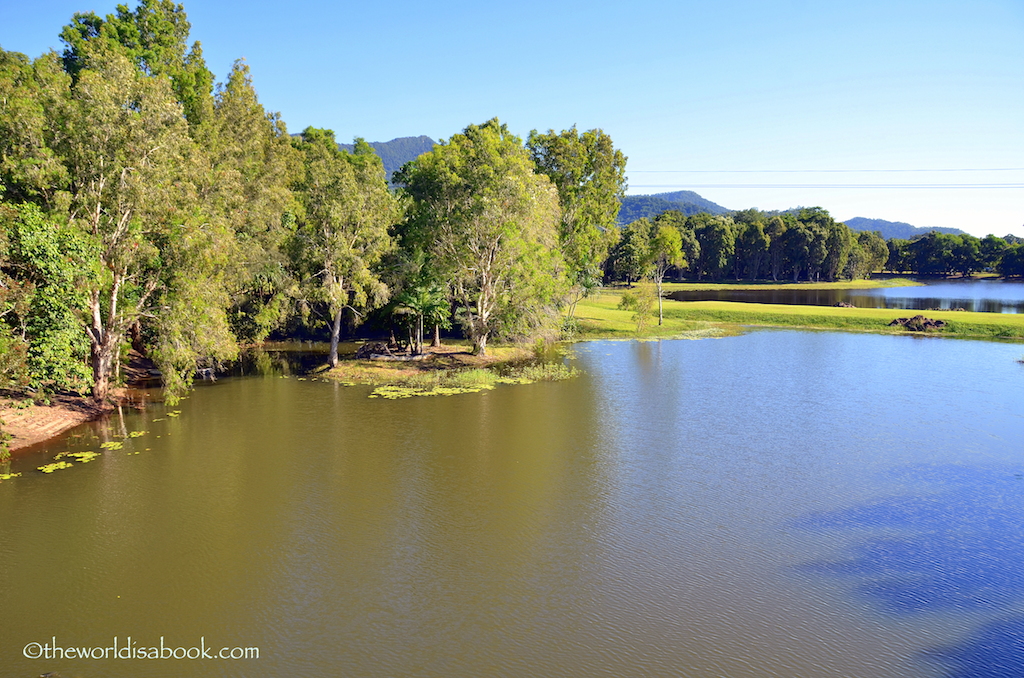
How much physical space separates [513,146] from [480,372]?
14968 millimetres

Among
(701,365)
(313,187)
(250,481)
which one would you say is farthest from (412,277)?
(250,481)

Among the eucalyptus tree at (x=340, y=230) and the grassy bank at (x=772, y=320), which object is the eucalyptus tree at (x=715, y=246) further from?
the eucalyptus tree at (x=340, y=230)

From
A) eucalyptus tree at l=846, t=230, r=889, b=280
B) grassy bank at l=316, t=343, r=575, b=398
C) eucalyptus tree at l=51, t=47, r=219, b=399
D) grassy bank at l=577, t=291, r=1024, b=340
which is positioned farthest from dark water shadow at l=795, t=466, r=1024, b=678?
eucalyptus tree at l=846, t=230, r=889, b=280

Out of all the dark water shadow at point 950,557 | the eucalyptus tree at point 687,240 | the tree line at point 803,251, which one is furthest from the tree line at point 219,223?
the eucalyptus tree at point 687,240

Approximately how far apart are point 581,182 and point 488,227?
2101 cm

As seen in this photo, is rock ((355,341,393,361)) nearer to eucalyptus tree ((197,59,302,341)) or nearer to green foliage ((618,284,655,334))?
eucalyptus tree ((197,59,302,341))

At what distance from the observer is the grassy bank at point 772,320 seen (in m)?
55.4

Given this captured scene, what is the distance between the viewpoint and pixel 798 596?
13703 mm

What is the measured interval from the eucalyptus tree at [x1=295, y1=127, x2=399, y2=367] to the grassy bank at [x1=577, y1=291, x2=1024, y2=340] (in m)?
24.1

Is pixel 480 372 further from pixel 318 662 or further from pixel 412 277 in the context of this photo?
pixel 318 662

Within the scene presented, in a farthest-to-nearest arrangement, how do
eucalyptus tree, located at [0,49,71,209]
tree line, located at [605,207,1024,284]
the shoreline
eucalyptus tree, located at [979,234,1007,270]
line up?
eucalyptus tree, located at [979,234,1007,270]
tree line, located at [605,207,1024,284]
the shoreline
eucalyptus tree, located at [0,49,71,209]

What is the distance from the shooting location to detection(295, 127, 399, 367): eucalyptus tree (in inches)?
1469

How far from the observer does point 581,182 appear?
5931 cm

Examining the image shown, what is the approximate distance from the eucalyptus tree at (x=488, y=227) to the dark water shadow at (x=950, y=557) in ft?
87.6
